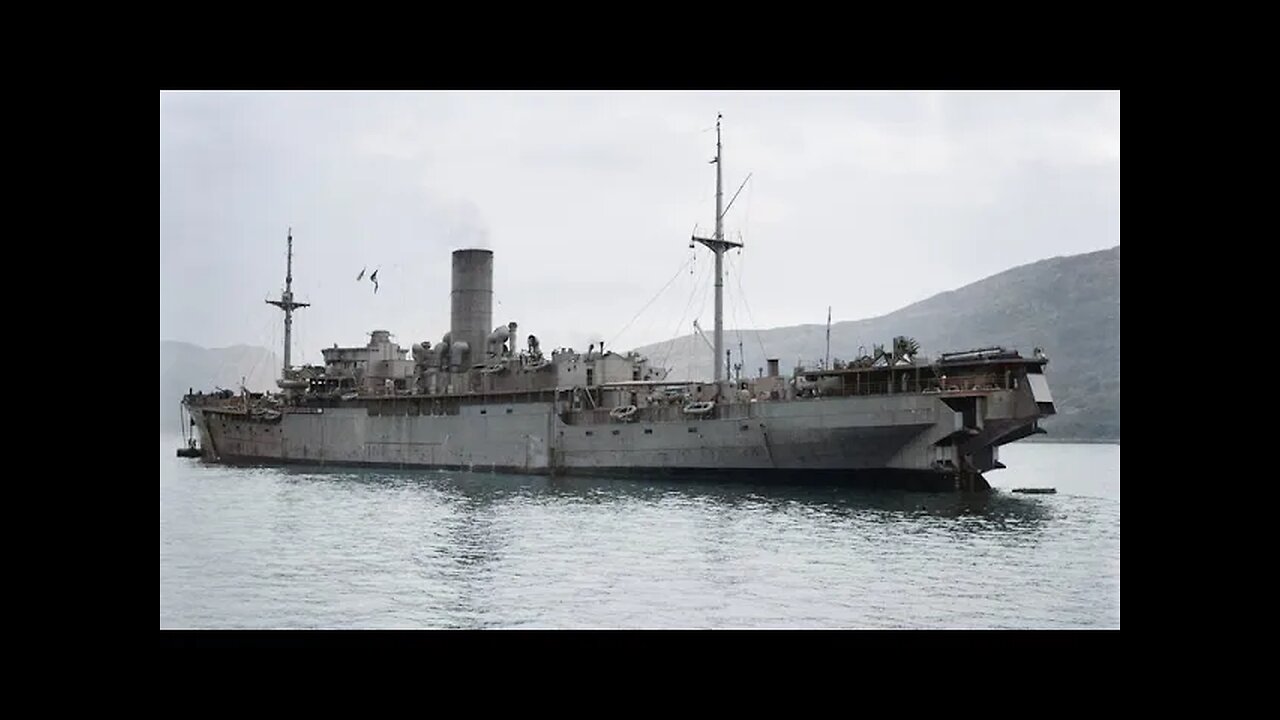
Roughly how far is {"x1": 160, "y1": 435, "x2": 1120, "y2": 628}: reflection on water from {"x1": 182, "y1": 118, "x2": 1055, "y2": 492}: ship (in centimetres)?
164

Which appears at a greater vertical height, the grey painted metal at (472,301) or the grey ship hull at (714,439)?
the grey painted metal at (472,301)

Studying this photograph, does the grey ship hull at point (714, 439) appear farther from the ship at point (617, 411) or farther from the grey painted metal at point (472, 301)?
the grey painted metal at point (472, 301)

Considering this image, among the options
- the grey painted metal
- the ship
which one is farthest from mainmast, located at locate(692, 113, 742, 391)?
the grey painted metal

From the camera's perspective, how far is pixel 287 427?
51469 millimetres

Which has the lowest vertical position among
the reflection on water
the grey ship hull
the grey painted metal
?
the reflection on water

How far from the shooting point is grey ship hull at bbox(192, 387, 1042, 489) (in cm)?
2978

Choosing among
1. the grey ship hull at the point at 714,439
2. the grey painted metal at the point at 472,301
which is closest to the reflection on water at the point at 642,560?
the grey ship hull at the point at 714,439

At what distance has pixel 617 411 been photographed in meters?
37.9

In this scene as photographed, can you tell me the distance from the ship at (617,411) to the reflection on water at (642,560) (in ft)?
5.38

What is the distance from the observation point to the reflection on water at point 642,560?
14.1 m

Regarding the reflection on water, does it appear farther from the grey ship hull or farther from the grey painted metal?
the grey painted metal

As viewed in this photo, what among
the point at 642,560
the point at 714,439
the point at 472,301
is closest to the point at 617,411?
the point at 714,439

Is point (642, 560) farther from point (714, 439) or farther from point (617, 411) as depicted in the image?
point (617, 411)
